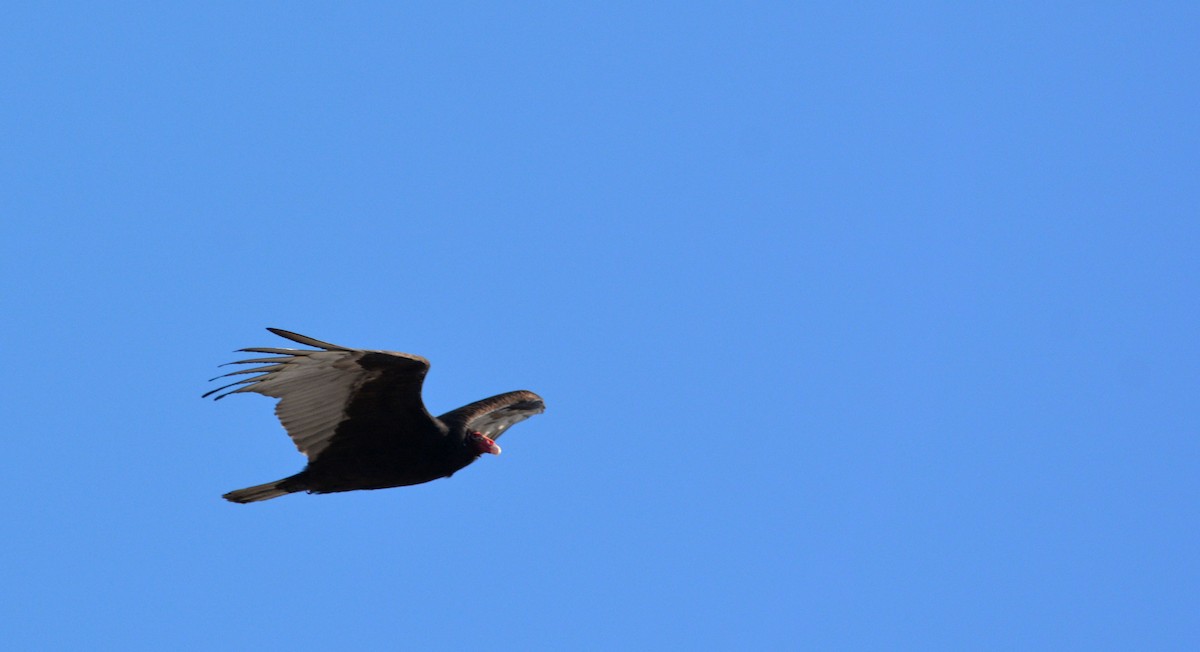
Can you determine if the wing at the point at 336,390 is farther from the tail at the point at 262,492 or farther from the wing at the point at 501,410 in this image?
the wing at the point at 501,410

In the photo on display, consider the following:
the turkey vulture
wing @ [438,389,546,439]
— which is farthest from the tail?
wing @ [438,389,546,439]

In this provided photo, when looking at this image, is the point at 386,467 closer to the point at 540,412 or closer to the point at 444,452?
the point at 444,452

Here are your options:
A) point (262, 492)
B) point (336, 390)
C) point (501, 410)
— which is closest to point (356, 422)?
point (336, 390)

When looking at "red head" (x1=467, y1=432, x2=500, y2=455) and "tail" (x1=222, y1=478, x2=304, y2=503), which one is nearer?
"tail" (x1=222, y1=478, x2=304, y2=503)

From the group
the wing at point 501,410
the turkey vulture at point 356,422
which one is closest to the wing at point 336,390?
the turkey vulture at point 356,422

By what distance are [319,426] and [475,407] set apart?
2.27 metres

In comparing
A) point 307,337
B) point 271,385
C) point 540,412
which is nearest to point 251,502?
point 271,385

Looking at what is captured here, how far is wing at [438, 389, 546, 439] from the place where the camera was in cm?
1393

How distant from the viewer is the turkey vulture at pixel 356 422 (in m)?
11.4

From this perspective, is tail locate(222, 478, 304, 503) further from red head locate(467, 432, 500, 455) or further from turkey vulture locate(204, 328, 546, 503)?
red head locate(467, 432, 500, 455)

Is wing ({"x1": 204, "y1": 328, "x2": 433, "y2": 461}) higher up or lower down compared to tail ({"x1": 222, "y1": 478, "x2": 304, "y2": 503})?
higher up

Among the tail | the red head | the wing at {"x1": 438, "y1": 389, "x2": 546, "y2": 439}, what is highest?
the wing at {"x1": 438, "y1": 389, "x2": 546, "y2": 439}

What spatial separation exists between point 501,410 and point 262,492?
275 cm

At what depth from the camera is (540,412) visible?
48.6ft
